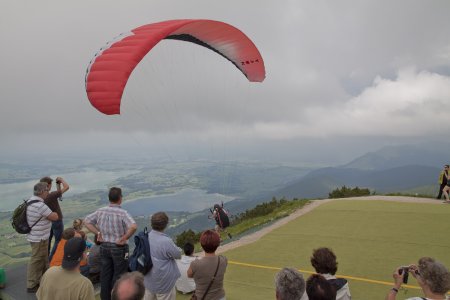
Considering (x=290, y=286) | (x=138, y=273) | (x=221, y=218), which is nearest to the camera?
(x=138, y=273)

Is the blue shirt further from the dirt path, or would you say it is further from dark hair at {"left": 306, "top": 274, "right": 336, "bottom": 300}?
the dirt path

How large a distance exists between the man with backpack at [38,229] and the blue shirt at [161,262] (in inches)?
97.0

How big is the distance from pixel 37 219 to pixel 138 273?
4.37 meters

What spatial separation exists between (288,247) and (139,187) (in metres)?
133

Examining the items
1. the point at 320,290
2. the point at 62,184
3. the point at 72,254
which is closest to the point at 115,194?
the point at 72,254

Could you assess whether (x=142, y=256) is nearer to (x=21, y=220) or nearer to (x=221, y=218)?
(x=21, y=220)

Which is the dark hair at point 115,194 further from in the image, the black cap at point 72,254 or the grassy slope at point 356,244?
the grassy slope at point 356,244

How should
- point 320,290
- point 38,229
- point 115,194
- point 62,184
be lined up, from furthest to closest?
point 62,184 < point 38,229 < point 115,194 < point 320,290

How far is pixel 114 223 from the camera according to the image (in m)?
4.81

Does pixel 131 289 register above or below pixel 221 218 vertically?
above

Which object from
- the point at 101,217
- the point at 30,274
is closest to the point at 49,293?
the point at 101,217

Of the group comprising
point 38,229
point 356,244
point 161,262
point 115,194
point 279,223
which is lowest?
point 279,223

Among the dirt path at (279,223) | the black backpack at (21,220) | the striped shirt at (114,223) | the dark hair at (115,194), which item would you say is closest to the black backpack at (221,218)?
the dirt path at (279,223)

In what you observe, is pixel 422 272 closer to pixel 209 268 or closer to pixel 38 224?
pixel 209 268
